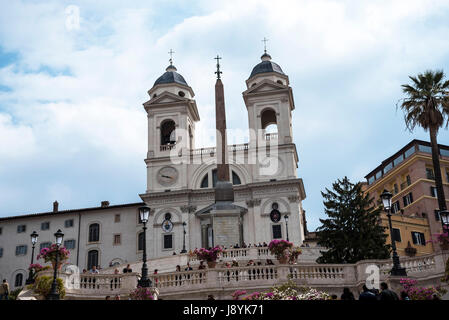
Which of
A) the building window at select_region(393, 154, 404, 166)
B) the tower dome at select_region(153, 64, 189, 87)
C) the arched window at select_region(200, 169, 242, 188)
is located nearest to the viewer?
the arched window at select_region(200, 169, 242, 188)

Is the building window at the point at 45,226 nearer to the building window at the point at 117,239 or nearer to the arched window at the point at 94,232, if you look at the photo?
the arched window at the point at 94,232

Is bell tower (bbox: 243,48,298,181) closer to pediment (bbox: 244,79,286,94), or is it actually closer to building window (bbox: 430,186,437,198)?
pediment (bbox: 244,79,286,94)

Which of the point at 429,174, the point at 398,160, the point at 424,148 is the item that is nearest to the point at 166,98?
the point at 398,160

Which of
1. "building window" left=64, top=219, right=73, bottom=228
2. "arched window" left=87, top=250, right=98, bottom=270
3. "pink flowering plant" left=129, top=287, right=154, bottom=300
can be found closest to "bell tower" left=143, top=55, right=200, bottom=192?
"arched window" left=87, top=250, right=98, bottom=270

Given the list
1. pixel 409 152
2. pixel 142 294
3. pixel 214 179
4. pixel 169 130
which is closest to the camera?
pixel 142 294

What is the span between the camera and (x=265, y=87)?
6681 centimetres

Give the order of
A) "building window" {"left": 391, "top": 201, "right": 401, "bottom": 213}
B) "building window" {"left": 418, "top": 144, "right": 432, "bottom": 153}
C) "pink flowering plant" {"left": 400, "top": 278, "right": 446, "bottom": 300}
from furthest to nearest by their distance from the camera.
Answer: "building window" {"left": 391, "top": 201, "right": 401, "bottom": 213} → "building window" {"left": 418, "top": 144, "right": 432, "bottom": 153} → "pink flowering plant" {"left": 400, "top": 278, "right": 446, "bottom": 300}

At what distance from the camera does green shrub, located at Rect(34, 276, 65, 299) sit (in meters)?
23.5

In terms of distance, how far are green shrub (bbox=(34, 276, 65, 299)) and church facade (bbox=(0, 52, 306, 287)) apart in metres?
35.2

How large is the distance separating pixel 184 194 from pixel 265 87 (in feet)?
51.8

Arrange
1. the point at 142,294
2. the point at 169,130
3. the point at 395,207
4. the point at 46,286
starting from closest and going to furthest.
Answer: the point at 142,294
the point at 46,286
the point at 395,207
the point at 169,130

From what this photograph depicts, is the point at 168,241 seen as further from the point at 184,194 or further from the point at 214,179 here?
the point at 214,179
